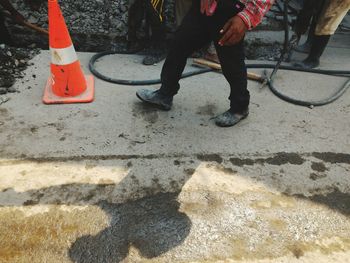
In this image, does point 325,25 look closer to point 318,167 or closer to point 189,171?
point 318,167

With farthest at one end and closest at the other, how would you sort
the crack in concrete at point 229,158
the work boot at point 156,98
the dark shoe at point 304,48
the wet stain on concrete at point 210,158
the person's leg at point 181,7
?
1. the dark shoe at point 304,48
2. the person's leg at point 181,7
3. the work boot at point 156,98
4. the wet stain on concrete at point 210,158
5. the crack in concrete at point 229,158

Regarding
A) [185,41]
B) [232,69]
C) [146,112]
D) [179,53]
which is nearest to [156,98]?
[146,112]

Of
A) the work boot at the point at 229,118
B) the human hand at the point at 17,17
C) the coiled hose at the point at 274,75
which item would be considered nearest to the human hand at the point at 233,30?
the work boot at the point at 229,118

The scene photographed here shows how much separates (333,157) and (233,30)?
122cm

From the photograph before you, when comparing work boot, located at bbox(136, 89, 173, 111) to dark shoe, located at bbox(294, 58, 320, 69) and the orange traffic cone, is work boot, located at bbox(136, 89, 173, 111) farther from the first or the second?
dark shoe, located at bbox(294, 58, 320, 69)

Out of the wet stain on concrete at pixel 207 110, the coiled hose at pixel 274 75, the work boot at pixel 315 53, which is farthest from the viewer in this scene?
the work boot at pixel 315 53

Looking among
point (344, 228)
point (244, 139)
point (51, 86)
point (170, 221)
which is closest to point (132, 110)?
point (51, 86)

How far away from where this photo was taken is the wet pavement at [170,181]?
170 centimetres

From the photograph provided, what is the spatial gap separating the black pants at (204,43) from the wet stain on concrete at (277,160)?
495 mm

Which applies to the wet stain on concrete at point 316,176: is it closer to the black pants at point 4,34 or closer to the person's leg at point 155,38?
the person's leg at point 155,38

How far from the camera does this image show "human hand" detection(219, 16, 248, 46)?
1943mm

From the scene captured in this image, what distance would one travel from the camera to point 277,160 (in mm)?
2318

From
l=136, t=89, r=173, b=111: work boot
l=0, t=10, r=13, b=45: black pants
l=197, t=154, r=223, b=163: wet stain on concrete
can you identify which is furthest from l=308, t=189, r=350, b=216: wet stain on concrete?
l=0, t=10, r=13, b=45: black pants

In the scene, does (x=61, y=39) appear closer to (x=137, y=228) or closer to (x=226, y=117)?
(x=226, y=117)
